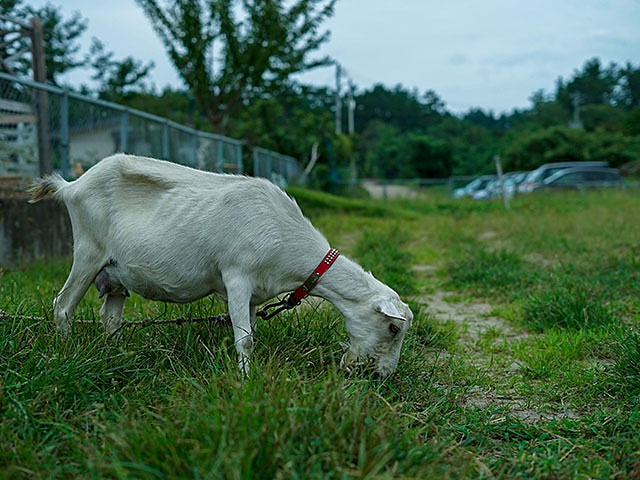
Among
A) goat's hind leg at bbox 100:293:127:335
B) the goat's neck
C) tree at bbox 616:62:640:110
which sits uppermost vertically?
tree at bbox 616:62:640:110

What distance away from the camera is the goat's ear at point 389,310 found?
10.8ft

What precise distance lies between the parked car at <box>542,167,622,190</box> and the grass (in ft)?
54.3

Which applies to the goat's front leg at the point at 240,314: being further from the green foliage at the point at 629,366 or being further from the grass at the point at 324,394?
the green foliage at the point at 629,366

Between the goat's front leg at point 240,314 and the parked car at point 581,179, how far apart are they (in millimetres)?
20372

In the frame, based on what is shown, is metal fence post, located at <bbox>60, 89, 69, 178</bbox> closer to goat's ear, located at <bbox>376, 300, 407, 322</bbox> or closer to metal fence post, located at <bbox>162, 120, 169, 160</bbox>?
metal fence post, located at <bbox>162, 120, 169, 160</bbox>

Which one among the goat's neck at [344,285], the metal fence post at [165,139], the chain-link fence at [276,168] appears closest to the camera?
the goat's neck at [344,285]

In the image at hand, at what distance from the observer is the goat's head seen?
341cm

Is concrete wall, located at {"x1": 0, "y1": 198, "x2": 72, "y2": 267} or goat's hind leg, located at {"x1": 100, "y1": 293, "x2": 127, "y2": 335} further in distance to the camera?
concrete wall, located at {"x1": 0, "y1": 198, "x2": 72, "y2": 267}

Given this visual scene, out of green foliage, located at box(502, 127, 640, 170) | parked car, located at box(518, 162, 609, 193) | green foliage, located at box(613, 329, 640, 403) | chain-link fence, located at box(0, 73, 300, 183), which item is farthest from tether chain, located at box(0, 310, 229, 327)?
green foliage, located at box(502, 127, 640, 170)

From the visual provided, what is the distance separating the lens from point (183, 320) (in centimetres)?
377

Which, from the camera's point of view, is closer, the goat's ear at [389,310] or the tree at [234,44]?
the goat's ear at [389,310]

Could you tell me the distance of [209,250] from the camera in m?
3.47

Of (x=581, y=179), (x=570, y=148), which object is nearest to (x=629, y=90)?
(x=570, y=148)

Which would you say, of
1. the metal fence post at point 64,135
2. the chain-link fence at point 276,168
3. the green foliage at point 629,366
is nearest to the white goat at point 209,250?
the green foliage at point 629,366
